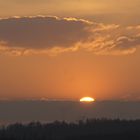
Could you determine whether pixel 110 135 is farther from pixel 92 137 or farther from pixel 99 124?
pixel 99 124

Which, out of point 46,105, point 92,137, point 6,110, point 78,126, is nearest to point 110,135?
point 92,137

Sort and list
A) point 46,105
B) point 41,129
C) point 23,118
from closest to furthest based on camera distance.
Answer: point 41,129 < point 23,118 < point 46,105

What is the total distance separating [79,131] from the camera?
5797 centimetres

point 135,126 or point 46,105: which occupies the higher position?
point 46,105

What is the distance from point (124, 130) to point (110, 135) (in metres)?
2.10

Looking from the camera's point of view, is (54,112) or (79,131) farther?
(54,112)

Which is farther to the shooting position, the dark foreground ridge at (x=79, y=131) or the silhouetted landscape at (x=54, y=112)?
the silhouetted landscape at (x=54, y=112)

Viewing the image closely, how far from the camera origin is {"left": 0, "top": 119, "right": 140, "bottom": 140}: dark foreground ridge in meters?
54.2

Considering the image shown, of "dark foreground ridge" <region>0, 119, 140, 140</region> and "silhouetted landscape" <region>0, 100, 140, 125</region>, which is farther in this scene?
"silhouetted landscape" <region>0, 100, 140, 125</region>

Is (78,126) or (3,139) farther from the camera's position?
(78,126)

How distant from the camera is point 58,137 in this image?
178 ft

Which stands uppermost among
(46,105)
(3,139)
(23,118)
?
(46,105)

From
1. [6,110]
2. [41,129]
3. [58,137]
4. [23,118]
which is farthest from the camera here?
[6,110]

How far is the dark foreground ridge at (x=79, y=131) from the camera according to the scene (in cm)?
5425
